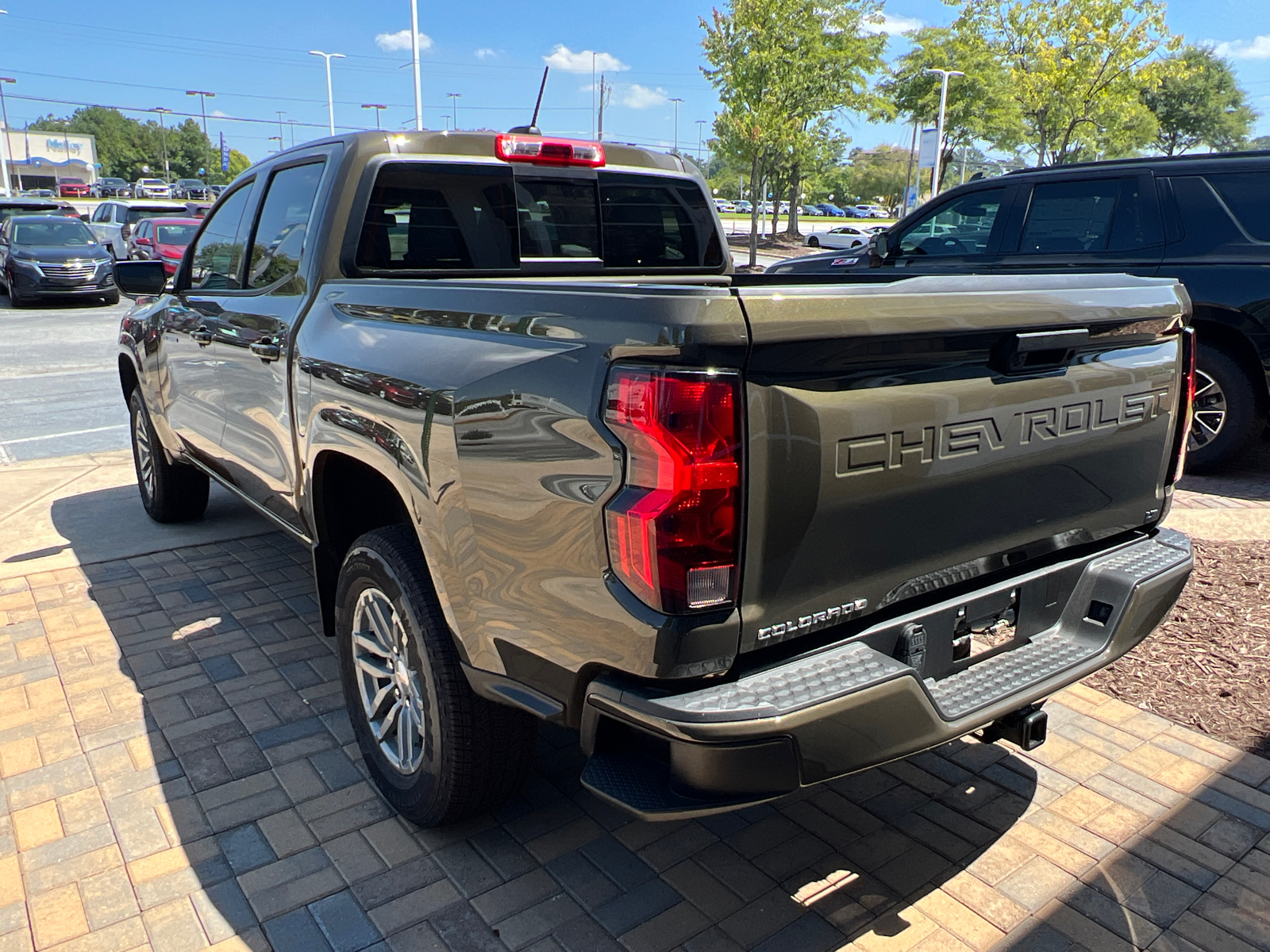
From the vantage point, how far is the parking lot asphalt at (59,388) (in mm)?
7922

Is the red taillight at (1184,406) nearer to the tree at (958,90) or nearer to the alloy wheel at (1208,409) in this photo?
the alloy wheel at (1208,409)

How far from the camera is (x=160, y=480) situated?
5547mm

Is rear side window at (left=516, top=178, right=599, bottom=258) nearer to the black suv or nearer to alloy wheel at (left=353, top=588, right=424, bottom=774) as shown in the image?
alloy wheel at (left=353, top=588, right=424, bottom=774)

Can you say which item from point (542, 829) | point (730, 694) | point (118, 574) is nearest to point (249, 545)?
point (118, 574)

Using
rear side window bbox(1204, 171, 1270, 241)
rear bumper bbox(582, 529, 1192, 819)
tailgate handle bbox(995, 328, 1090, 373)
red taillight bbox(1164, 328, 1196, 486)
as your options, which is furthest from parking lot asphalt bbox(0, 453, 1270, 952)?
rear side window bbox(1204, 171, 1270, 241)

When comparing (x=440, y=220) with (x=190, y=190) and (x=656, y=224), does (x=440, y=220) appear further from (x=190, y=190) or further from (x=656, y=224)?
→ (x=190, y=190)

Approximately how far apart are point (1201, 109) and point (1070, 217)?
6073 centimetres

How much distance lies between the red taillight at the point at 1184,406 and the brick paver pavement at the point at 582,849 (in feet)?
3.45

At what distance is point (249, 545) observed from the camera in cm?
546

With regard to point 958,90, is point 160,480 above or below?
below

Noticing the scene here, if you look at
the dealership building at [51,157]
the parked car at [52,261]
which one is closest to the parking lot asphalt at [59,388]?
the parked car at [52,261]

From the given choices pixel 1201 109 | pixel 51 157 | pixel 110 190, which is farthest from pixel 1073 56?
pixel 51 157

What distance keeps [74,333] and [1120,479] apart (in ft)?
52.6

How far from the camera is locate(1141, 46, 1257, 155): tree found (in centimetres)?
5575
